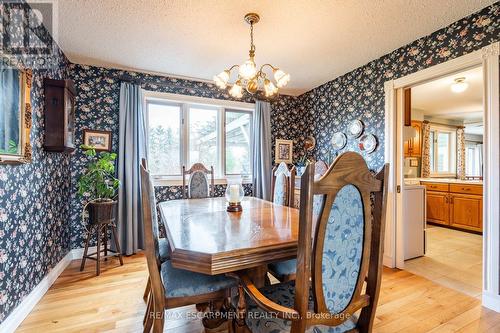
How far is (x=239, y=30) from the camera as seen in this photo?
2293 mm

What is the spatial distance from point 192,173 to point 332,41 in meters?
2.18

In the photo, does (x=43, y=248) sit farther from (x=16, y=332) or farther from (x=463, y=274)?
(x=463, y=274)

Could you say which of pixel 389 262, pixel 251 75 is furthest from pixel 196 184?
pixel 389 262

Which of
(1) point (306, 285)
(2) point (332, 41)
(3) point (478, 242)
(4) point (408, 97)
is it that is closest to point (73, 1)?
(2) point (332, 41)

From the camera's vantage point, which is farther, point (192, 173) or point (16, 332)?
point (192, 173)

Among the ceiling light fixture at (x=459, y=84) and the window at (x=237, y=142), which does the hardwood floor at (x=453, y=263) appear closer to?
the ceiling light fixture at (x=459, y=84)

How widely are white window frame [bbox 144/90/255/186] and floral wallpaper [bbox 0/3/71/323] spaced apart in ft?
3.53

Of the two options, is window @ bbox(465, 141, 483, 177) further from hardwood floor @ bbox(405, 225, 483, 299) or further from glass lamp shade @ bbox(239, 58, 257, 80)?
glass lamp shade @ bbox(239, 58, 257, 80)

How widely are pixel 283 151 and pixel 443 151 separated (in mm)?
4359

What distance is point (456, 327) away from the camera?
5.64ft

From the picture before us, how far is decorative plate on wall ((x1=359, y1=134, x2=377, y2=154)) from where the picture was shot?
9.86ft


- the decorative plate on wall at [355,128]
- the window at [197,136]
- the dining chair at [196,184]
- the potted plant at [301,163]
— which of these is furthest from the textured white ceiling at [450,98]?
the dining chair at [196,184]

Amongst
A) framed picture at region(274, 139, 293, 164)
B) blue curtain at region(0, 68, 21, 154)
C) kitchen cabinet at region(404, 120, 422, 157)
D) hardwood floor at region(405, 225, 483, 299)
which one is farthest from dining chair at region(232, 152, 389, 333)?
kitchen cabinet at region(404, 120, 422, 157)

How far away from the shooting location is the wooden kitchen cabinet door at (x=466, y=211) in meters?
3.98
